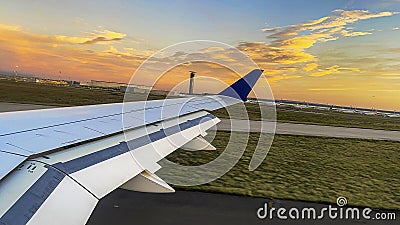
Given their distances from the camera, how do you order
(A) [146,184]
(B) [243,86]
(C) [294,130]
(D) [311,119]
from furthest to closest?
(D) [311,119], (C) [294,130], (B) [243,86], (A) [146,184]

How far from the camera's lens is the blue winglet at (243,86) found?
753cm

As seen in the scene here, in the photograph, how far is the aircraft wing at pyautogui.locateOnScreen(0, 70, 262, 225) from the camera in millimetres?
1473

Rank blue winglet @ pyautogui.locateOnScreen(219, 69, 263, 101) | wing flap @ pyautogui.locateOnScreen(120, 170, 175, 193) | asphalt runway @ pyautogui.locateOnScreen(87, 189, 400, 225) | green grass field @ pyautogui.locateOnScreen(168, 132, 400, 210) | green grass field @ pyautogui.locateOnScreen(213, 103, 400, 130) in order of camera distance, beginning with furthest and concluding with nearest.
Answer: green grass field @ pyautogui.locateOnScreen(213, 103, 400, 130) < blue winglet @ pyautogui.locateOnScreen(219, 69, 263, 101) < green grass field @ pyautogui.locateOnScreen(168, 132, 400, 210) < asphalt runway @ pyautogui.locateOnScreen(87, 189, 400, 225) < wing flap @ pyautogui.locateOnScreen(120, 170, 175, 193)

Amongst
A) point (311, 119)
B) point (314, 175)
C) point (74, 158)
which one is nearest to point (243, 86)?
point (314, 175)

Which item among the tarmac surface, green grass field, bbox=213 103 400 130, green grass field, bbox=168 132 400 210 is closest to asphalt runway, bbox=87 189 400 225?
the tarmac surface

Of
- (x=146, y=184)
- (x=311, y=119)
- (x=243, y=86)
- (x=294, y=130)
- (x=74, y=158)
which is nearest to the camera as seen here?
(x=74, y=158)

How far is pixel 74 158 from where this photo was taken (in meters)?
2.01

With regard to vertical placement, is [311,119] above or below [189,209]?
above

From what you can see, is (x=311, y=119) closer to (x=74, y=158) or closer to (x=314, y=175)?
(x=314, y=175)

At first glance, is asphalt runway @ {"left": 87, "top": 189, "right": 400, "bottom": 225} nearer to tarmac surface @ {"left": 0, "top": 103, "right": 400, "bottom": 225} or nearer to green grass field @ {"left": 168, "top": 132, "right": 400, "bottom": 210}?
tarmac surface @ {"left": 0, "top": 103, "right": 400, "bottom": 225}

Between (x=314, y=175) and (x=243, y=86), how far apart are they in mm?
2483

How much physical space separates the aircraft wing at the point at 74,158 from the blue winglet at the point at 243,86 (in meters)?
3.81

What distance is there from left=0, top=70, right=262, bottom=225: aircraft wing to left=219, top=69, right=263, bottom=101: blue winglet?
3.81 metres

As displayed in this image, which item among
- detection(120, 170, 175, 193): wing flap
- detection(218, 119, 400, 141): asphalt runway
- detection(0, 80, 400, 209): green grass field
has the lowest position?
detection(0, 80, 400, 209): green grass field
